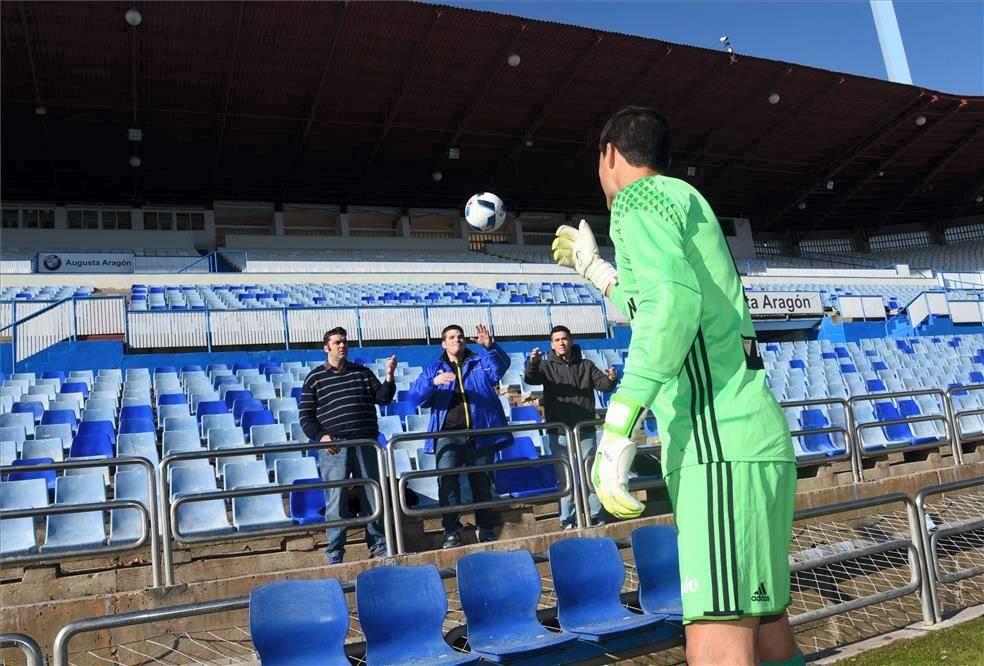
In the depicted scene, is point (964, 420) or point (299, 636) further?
point (964, 420)

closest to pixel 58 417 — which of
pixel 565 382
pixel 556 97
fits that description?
pixel 565 382

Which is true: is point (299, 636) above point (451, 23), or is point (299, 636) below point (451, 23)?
below

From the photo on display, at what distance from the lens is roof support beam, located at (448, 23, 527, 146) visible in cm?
2479

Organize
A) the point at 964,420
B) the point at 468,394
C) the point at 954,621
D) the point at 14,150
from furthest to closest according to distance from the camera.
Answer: the point at 14,150 → the point at 964,420 → the point at 468,394 → the point at 954,621

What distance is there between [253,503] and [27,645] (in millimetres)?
3047

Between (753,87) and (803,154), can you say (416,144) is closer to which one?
(753,87)

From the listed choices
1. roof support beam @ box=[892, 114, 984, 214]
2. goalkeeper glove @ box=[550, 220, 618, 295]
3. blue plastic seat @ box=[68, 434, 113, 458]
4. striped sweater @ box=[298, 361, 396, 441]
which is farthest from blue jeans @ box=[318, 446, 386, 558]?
roof support beam @ box=[892, 114, 984, 214]

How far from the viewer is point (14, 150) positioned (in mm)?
26766

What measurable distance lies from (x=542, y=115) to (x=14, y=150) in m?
17.2

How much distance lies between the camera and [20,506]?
18.6 ft

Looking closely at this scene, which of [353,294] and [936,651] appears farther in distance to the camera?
[353,294]

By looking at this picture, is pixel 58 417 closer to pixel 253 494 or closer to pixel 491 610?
pixel 253 494

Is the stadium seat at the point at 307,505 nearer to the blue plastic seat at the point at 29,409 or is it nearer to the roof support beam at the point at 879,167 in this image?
the blue plastic seat at the point at 29,409

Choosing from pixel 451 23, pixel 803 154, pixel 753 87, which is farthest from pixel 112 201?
pixel 803 154
